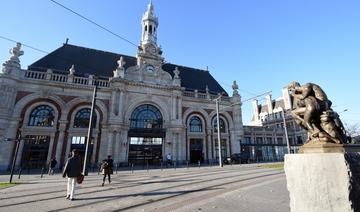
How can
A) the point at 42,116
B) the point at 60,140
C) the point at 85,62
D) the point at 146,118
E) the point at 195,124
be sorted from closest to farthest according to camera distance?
the point at 60,140, the point at 42,116, the point at 146,118, the point at 85,62, the point at 195,124

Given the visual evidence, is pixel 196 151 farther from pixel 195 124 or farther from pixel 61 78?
pixel 61 78

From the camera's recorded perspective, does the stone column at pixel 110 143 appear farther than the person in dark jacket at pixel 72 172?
Yes

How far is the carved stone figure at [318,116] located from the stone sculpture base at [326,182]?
1.37 ft

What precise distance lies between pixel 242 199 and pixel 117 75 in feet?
73.7

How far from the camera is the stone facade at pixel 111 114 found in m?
19.8

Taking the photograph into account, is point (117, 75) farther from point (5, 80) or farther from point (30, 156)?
point (30, 156)

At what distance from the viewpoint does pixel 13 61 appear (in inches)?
795

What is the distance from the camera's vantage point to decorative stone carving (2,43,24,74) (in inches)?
770

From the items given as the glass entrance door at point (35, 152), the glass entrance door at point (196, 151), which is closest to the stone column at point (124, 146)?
the glass entrance door at point (35, 152)

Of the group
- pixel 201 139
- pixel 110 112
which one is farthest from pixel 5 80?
pixel 201 139

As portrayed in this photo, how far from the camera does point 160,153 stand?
2536 centimetres

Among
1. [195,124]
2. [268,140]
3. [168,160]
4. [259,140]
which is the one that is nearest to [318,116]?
[168,160]

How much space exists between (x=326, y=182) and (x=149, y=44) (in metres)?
30.3

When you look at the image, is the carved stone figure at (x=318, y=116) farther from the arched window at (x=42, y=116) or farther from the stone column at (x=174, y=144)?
the arched window at (x=42, y=116)
